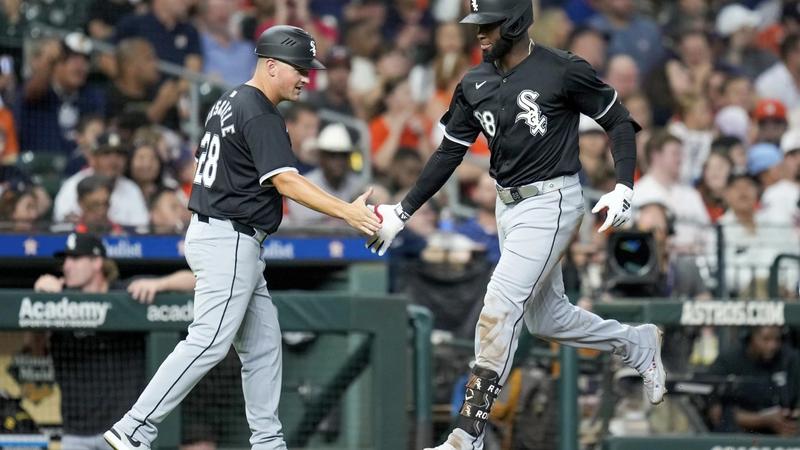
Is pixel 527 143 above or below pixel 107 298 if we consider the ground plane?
above

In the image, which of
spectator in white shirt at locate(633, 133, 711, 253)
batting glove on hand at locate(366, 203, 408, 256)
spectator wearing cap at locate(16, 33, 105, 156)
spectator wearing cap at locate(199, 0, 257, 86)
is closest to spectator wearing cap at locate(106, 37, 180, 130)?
spectator wearing cap at locate(16, 33, 105, 156)

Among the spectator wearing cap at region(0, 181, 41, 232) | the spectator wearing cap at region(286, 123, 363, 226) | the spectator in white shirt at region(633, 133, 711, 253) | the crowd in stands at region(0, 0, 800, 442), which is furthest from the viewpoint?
the spectator in white shirt at region(633, 133, 711, 253)

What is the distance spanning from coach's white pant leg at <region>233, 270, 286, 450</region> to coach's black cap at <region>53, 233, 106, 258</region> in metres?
1.28

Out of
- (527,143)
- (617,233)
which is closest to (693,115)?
(617,233)

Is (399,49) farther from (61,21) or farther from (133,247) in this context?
(133,247)

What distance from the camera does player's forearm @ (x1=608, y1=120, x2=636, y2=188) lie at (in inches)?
246

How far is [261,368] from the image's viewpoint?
20.8 ft

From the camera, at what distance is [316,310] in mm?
7340

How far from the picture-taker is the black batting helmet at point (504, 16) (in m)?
6.12

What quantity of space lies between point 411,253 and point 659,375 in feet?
11.5

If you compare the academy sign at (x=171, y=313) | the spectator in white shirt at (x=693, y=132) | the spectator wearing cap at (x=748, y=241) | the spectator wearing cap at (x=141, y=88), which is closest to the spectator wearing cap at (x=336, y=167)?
the spectator wearing cap at (x=141, y=88)

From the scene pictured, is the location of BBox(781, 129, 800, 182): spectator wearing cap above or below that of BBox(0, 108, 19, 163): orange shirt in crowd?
below

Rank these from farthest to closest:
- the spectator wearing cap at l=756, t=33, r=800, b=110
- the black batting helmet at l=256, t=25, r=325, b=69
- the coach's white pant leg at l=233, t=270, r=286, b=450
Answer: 1. the spectator wearing cap at l=756, t=33, r=800, b=110
2. the coach's white pant leg at l=233, t=270, r=286, b=450
3. the black batting helmet at l=256, t=25, r=325, b=69

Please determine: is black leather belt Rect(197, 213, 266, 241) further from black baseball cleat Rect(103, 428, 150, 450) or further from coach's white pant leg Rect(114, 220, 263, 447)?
black baseball cleat Rect(103, 428, 150, 450)
